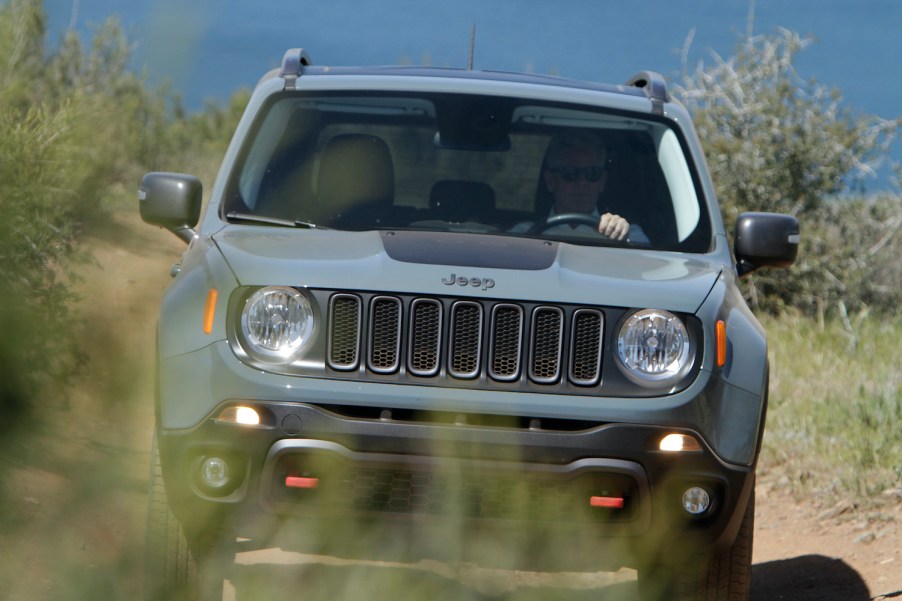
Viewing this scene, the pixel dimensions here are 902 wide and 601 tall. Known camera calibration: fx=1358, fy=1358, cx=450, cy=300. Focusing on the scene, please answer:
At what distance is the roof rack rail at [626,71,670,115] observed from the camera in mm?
5387

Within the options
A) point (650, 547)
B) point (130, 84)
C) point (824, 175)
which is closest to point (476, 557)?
point (650, 547)

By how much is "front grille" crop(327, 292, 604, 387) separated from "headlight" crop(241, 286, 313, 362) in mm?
94

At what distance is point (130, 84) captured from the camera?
2896mm

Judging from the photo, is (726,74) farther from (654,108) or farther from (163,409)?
(163,409)

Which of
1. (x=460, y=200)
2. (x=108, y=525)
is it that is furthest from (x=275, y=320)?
(x=460, y=200)

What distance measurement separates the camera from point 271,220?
469 centimetres

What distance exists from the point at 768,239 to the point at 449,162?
1.46 m

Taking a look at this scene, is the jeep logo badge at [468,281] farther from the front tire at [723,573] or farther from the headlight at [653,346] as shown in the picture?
the front tire at [723,573]

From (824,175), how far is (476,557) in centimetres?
975

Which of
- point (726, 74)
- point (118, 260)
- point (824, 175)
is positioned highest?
point (726, 74)

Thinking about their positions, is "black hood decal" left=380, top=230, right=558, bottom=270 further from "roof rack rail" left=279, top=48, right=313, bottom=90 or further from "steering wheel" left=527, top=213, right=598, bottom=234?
"roof rack rail" left=279, top=48, right=313, bottom=90

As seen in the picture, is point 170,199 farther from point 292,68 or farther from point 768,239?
point 768,239

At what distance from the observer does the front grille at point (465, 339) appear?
3.85 meters

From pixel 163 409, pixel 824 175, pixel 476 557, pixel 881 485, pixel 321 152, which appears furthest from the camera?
pixel 824 175
